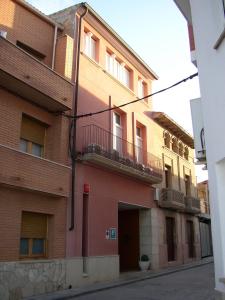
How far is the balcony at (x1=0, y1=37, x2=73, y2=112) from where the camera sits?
12172 mm

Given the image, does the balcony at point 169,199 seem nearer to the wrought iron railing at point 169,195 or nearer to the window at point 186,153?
the wrought iron railing at point 169,195

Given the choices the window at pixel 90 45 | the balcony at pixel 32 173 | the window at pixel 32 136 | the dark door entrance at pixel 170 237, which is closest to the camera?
the balcony at pixel 32 173

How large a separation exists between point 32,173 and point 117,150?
6.80 m

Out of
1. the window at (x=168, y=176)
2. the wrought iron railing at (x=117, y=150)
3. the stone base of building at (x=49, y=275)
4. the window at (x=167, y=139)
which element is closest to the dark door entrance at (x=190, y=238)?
the window at (x=168, y=176)

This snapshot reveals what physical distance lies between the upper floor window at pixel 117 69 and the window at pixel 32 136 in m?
6.40

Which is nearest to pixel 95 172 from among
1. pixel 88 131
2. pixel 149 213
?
pixel 88 131

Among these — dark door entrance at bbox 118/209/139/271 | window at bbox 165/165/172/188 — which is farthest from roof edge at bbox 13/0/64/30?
window at bbox 165/165/172/188

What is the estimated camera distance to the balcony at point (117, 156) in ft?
51.5

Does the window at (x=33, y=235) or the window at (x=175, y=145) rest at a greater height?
the window at (x=175, y=145)

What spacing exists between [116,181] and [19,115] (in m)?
6.43

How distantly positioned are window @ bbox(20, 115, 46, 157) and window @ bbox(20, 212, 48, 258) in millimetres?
2248

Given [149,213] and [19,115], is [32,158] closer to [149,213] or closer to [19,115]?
[19,115]

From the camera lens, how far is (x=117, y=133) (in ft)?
64.6

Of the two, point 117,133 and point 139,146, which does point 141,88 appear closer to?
point 139,146
